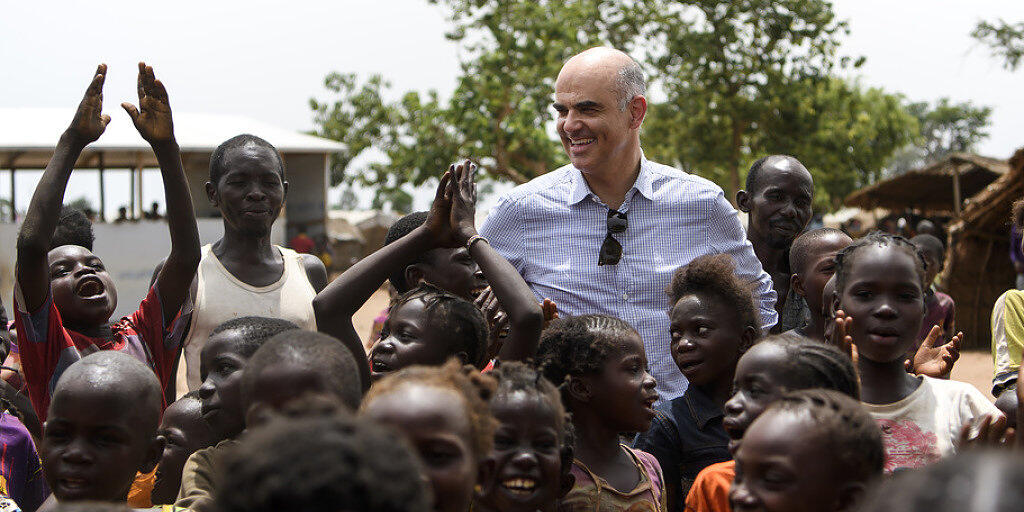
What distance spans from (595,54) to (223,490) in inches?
124

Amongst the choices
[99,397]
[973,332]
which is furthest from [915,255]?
[973,332]

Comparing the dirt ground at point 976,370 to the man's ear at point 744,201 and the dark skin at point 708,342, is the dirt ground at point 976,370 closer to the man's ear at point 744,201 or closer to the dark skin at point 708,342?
the man's ear at point 744,201

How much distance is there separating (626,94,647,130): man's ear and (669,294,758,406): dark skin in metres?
1.01

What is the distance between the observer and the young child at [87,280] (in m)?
3.25

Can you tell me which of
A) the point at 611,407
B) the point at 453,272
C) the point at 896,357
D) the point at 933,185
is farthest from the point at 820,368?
the point at 933,185

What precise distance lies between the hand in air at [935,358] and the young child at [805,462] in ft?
4.66

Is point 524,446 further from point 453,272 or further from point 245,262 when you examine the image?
point 245,262

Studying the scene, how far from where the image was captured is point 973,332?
13.4 metres

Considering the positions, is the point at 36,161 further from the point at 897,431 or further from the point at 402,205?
the point at 402,205

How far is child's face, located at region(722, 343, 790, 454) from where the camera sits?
2.62 m

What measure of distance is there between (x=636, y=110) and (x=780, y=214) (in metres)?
0.88

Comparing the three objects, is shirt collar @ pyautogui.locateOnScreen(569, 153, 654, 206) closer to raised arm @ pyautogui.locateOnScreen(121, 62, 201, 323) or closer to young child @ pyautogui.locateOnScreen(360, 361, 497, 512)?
raised arm @ pyautogui.locateOnScreen(121, 62, 201, 323)

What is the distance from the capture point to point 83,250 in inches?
159

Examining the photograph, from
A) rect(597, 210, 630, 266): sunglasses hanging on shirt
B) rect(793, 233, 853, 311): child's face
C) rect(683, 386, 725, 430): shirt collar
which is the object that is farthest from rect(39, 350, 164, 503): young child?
rect(793, 233, 853, 311): child's face
